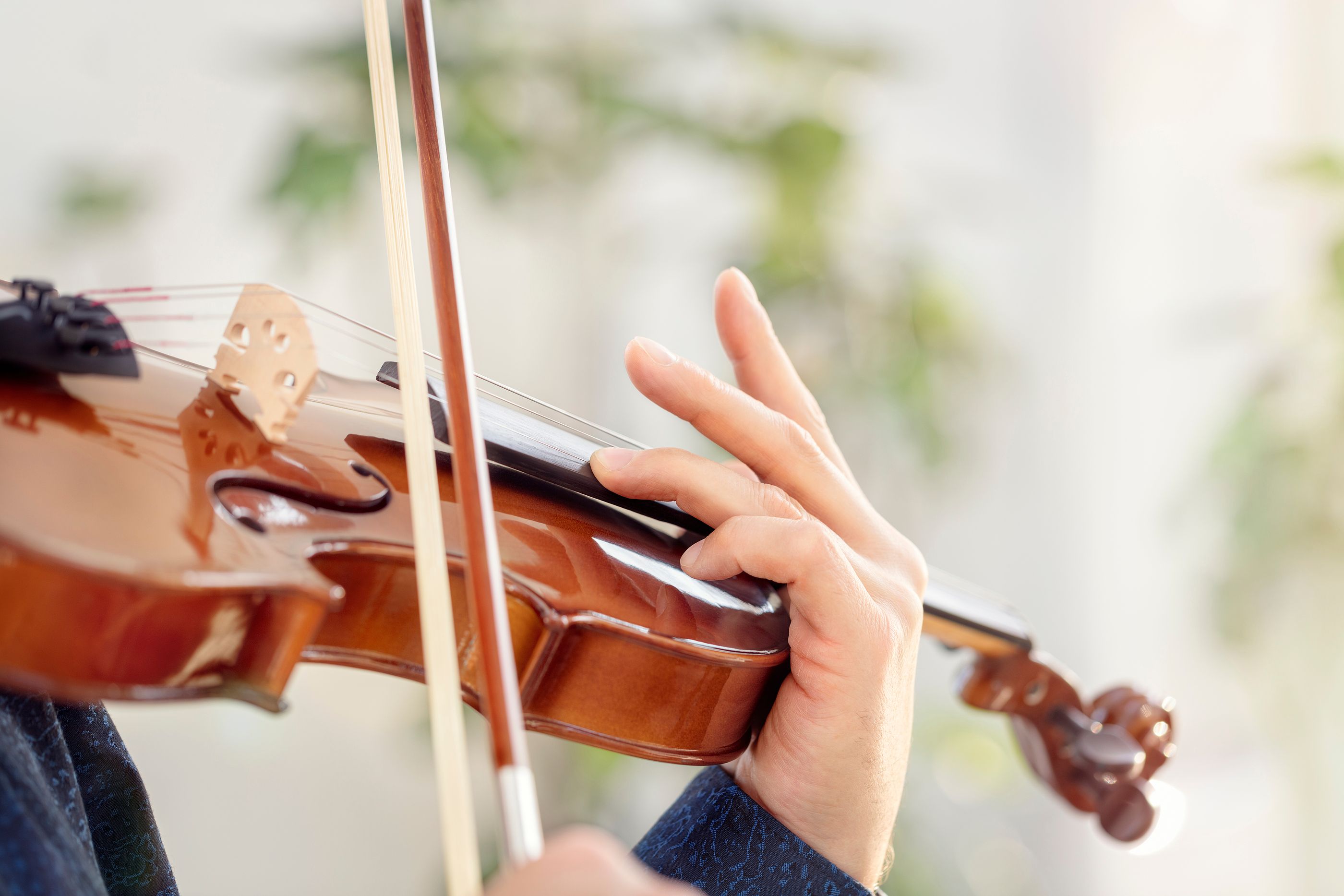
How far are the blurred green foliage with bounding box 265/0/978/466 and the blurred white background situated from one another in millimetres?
20

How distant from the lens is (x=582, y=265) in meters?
1.85

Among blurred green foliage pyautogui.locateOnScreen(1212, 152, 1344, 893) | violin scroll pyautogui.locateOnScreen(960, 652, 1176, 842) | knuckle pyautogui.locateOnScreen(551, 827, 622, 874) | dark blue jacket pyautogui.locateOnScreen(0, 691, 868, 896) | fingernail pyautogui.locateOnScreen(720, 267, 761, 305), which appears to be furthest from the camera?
blurred green foliage pyautogui.locateOnScreen(1212, 152, 1344, 893)

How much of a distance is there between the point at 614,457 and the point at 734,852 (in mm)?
233

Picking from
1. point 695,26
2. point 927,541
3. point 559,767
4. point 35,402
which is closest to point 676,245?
point 695,26

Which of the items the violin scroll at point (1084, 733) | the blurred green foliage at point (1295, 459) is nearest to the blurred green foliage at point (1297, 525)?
the blurred green foliage at point (1295, 459)

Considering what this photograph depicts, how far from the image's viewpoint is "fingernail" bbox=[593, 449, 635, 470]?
52 centimetres

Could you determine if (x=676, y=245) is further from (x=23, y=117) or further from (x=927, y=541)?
(x=23, y=117)

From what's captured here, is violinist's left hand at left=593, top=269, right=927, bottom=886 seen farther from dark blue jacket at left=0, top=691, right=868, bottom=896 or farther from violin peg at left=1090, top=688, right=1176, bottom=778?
violin peg at left=1090, top=688, right=1176, bottom=778

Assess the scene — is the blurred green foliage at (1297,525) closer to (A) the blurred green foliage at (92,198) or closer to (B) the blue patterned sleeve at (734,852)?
(B) the blue patterned sleeve at (734,852)

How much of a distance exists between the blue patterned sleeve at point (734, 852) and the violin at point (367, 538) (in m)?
0.06

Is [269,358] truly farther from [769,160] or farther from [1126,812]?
[769,160]

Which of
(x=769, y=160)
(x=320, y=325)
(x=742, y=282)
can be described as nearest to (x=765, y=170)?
(x=769, y=160)

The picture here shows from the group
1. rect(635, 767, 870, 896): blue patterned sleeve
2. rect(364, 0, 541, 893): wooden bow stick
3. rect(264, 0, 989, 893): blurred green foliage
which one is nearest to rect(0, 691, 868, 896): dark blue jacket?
rect(635, 767, 870, 896): blue patterned sleeve

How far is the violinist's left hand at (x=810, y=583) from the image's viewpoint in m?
0.48
